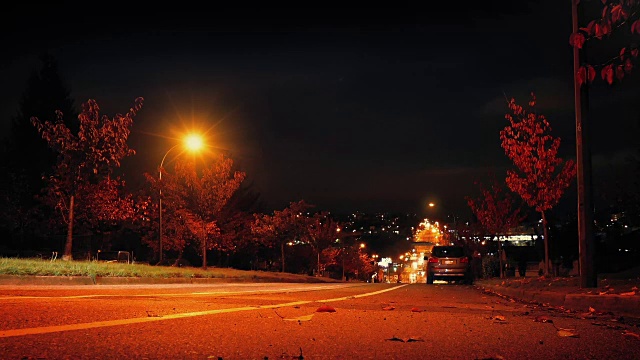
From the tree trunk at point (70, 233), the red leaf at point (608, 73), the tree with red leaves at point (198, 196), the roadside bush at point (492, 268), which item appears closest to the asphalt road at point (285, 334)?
the red leaf at point (608, 73)

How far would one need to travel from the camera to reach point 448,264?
30.2 meters

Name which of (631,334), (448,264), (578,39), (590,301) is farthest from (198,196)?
(631,334)

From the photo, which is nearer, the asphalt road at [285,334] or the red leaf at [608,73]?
the asphalt road at [285,334]

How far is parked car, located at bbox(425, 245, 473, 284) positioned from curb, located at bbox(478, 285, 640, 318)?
49.0ft

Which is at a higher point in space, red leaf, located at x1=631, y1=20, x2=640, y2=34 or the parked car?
red leaf, located at x1=631, y1=20, x2=640, y2=34

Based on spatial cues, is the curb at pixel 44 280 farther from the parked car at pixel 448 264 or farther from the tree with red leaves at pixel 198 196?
the parked car at pixel 448 264

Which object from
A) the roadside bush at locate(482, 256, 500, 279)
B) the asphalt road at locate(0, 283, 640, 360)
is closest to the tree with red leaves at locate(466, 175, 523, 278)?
the roadside bush at locate(482, 256, 500, 279)

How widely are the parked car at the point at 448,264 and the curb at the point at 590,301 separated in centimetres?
1494

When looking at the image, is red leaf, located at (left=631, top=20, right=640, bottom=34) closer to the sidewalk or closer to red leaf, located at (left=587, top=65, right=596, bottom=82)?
red leaf, located at (left=587, top=65, right=596, bottom=82)

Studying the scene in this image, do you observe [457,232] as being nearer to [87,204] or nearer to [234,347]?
[87,204]

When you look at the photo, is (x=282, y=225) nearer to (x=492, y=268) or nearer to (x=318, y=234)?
(x=318, y=234)

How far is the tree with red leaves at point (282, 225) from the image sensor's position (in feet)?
176

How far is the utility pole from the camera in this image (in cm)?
1301

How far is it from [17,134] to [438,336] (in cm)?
5860
